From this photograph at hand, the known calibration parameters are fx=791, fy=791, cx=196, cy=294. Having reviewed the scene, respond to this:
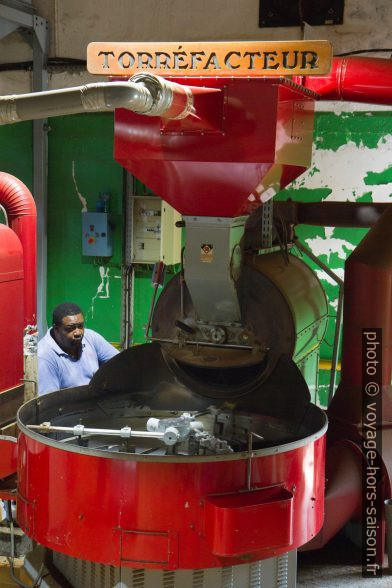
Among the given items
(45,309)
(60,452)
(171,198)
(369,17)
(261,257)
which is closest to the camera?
(60,452)

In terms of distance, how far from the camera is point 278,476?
3.07 m

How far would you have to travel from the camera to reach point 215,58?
3.10m

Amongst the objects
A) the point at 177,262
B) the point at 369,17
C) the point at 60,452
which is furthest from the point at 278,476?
the point at 369,17

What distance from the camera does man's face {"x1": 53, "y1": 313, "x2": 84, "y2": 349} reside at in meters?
5.16

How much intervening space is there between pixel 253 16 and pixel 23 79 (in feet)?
7.12

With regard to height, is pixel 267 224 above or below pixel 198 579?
above

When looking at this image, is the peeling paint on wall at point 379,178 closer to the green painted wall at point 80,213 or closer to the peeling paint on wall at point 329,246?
the peeling paint on wall at point 329,246

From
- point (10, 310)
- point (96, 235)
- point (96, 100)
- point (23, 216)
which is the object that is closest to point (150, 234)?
point (96, 235)

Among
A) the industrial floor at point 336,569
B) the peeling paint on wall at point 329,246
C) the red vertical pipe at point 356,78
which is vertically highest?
the red vertical pipe at point 356,78

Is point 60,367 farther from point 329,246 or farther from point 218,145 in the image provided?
point 329,246

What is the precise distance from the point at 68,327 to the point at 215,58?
2.53 meters

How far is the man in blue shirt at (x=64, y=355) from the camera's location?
508 cm

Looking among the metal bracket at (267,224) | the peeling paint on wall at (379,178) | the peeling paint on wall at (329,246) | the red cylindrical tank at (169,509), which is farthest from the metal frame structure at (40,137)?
the red cylindrical tank at (169,509)

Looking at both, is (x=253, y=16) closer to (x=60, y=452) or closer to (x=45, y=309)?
(x=45, y=309)
